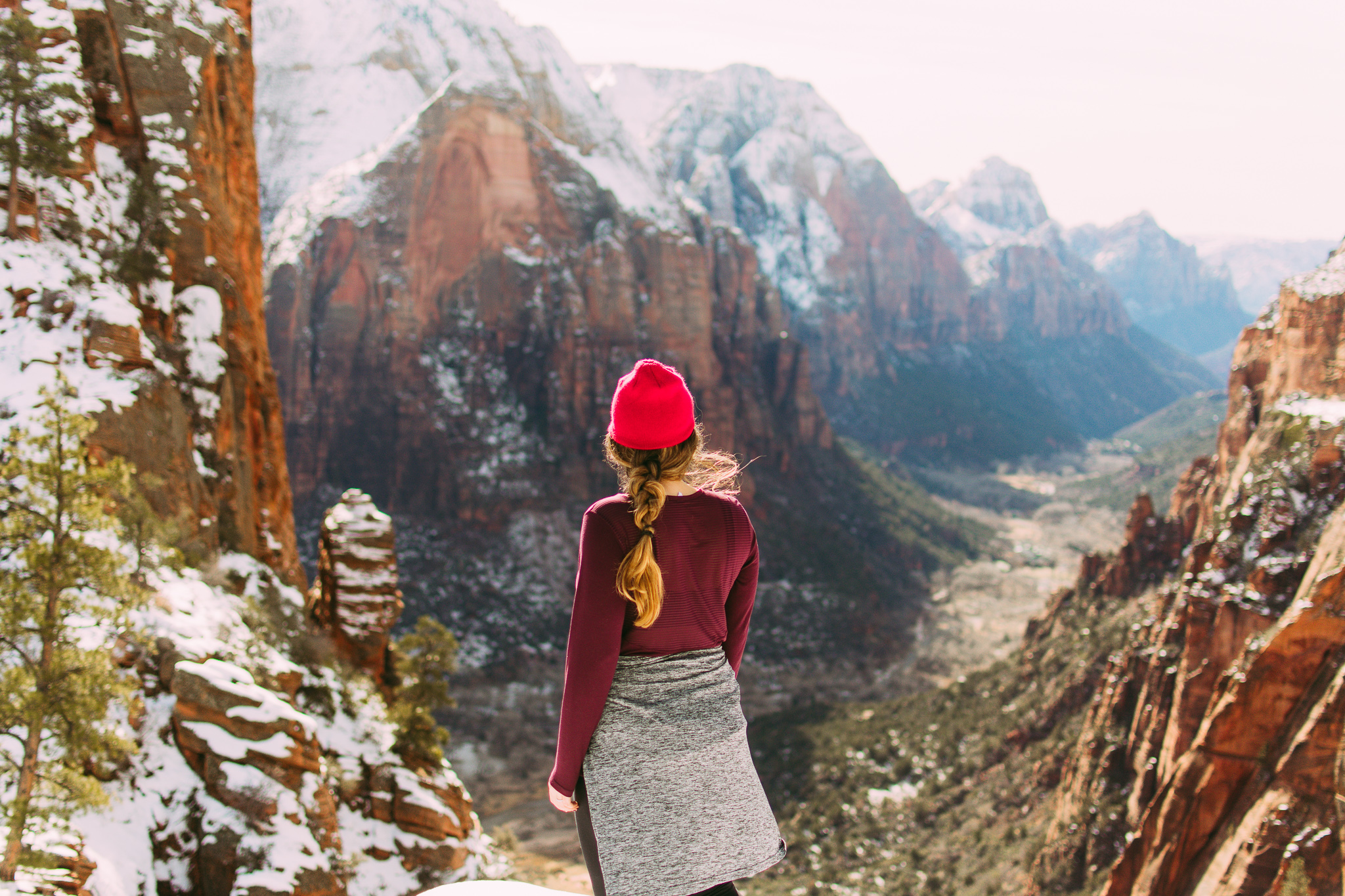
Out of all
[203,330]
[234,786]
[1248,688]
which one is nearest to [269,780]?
[234,786]

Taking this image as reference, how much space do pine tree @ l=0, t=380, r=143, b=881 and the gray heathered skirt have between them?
691 centimetres

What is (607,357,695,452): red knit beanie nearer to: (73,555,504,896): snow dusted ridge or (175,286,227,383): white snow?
(73,555,504,896): snow dusted ridge

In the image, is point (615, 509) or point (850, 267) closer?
point (615, 509)

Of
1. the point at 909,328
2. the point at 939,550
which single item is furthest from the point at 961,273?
the point at 939,550

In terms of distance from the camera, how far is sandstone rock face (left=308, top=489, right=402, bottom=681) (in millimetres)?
18734

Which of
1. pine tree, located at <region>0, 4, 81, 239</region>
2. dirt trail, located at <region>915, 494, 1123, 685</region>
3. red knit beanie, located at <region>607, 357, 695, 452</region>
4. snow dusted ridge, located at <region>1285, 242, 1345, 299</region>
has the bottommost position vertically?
dirt trail, located at <region>915, 494, 1123, 685</region>

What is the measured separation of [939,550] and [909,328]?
330 feet

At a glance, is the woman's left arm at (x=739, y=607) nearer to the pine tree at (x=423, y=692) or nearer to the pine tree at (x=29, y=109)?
the pine tree at (x=423, y=692)

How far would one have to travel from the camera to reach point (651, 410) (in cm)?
362

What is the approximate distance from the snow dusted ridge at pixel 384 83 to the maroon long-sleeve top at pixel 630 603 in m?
72.3

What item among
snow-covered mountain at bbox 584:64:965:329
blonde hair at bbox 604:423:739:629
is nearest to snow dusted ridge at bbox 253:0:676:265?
snow-covered mountain at bbox 584:64:965:329

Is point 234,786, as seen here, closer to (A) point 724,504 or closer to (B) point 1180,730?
(A) point 724,504

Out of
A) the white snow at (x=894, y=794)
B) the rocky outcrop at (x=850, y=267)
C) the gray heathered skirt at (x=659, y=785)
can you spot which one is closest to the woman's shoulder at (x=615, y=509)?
the gray heathered skirt at (x=659, y=785)

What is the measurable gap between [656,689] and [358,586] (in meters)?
16.8
